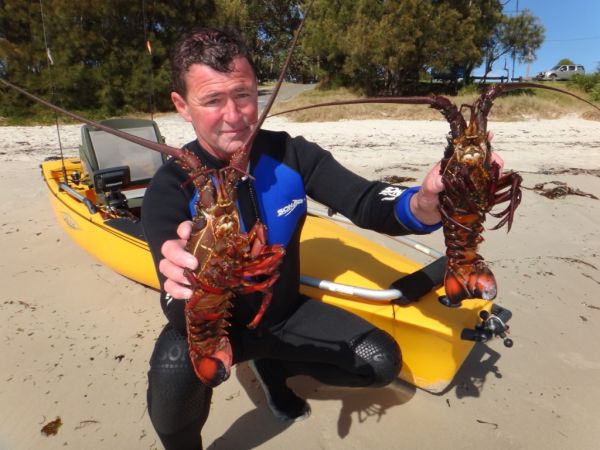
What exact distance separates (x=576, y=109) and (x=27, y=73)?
27205 millimetres

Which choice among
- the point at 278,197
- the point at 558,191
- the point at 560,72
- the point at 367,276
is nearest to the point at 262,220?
the point at 278,197

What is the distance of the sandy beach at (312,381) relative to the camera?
2756 millimetres

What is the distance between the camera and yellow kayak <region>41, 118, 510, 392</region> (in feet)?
8.96

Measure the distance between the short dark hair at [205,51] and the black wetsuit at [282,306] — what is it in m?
0.41

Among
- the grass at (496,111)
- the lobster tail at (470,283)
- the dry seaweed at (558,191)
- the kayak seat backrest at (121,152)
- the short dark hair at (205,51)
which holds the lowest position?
the dry seaweed at (558,191)

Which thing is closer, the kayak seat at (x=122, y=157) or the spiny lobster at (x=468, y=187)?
the spiny lobster at (x=468, y=187)

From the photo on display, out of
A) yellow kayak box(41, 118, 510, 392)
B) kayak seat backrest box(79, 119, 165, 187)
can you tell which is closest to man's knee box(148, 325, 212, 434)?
yellow kayak box(41, 118, 510, 392)

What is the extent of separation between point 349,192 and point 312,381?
156 centimetres

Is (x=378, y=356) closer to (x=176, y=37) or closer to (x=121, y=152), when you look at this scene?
(x=121, y=152)

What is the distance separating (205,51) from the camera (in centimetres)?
207

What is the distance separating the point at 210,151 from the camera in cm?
233

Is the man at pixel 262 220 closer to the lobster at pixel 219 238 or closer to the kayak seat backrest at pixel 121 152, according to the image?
the lobster at pixel 219 238

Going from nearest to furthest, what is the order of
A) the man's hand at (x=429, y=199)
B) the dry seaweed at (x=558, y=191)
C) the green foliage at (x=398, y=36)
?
1. the man's hand at (x=429, y=199)
2. the dry seaweed at (x=558, y=191)
3. the green foliage at (x=398, y=36)

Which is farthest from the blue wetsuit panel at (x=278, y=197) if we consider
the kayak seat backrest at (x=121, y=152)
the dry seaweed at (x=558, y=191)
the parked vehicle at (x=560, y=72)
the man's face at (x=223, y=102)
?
the parked vehicle at (x=560, y=72)
